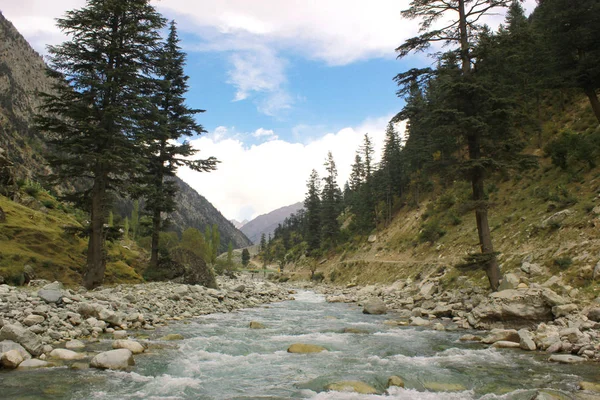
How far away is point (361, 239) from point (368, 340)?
178 feet

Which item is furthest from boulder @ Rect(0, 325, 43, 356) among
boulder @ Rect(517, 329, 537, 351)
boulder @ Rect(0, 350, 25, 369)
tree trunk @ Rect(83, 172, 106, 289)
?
boulder @ Rect(517, 329, 537, 351)

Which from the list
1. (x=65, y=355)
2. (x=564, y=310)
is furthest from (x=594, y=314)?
(x=65, y=355)

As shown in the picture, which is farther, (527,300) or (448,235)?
(448,235)

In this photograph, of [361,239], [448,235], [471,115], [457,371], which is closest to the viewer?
[457,371]

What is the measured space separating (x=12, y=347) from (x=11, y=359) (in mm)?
542

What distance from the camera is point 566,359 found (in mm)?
8281

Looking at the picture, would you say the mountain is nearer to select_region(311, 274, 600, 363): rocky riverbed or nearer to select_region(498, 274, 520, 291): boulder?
select_region(311, 274, 600, 363): rocky riverbed

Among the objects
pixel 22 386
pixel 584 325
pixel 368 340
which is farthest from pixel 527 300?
pixel 22 386

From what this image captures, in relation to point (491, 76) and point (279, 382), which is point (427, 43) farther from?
point (279, 382)

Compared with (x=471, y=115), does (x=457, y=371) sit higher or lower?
lower

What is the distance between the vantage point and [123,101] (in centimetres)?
1795

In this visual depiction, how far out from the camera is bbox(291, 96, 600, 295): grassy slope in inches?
610

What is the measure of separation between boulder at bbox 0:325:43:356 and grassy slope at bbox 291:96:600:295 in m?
14.7

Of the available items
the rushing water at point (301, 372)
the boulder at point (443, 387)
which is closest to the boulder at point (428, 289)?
the rushing water at point (301, 372)
